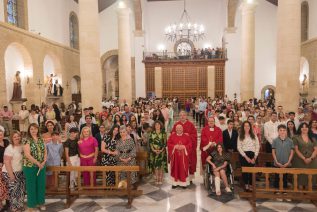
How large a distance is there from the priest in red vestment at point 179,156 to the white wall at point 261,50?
750 inches

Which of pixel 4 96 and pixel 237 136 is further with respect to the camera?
pixel 4 96

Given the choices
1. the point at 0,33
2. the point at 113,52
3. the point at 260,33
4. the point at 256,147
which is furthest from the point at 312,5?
the point at 0,33

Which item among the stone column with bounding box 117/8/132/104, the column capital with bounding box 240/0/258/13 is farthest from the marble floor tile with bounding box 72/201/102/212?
the column capital with bounding box 240/0/258/13

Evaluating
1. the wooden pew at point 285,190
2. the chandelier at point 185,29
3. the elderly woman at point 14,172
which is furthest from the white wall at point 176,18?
the wooden pew at point 285,190

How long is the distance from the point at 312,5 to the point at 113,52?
15.5 metres

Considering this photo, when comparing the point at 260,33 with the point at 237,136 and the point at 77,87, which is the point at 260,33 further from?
the point at 237,136

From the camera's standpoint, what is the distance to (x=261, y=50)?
24500 millimetres

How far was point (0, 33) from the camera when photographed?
13133mm

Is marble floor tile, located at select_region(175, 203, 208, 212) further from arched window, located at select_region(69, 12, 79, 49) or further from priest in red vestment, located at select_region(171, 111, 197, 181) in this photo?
arched window, located at select_region(69, 12, 79, 49)

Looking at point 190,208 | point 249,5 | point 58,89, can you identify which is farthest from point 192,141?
point 58,89

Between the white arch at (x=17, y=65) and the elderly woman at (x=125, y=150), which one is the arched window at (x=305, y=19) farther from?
A: the elderly woman at (x=125, y=150)

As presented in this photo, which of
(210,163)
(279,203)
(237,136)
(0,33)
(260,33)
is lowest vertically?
(279,203)

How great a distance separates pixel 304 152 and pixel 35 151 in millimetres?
5385

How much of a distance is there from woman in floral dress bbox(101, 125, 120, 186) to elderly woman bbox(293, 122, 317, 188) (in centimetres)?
392
